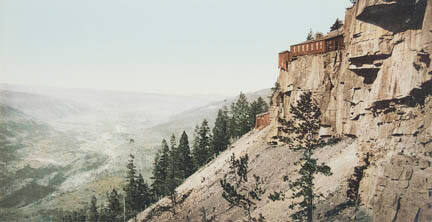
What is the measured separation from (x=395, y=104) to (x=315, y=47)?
26.5 metres

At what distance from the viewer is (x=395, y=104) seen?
24.8m

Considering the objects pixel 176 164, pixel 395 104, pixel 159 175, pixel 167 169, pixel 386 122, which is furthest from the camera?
pixel 159 175

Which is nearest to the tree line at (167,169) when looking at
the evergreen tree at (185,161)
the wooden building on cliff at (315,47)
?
the evergreen tree at (185,161)

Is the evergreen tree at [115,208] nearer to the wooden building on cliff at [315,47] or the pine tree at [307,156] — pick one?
the wooden building on cliff at [315,47]

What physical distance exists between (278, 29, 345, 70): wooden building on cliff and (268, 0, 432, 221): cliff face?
15145 millimetres

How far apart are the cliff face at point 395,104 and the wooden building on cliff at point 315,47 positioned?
49.7ft

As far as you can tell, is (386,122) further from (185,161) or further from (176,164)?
(185,161)

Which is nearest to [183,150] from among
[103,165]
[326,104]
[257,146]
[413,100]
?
[257,146]

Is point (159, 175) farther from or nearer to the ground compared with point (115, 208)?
farther from the ground

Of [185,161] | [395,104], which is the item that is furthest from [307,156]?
[185,161]

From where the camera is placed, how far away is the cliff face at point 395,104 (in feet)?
68.8

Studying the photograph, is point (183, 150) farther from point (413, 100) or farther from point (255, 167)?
point (413, 100)

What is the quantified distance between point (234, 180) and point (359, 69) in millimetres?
30363

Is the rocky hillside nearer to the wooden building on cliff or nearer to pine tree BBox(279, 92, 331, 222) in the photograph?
pine tree BBox(279, 92, 331, 222)
